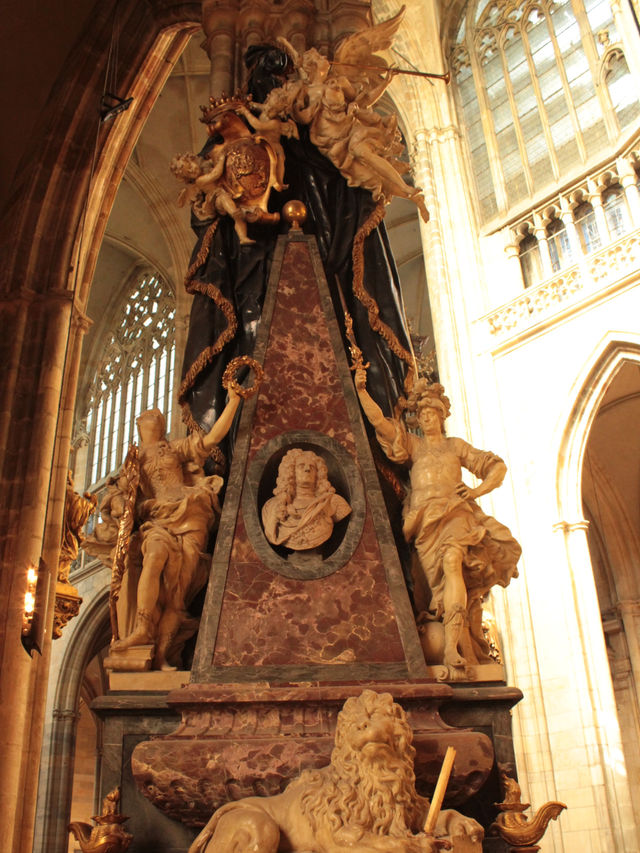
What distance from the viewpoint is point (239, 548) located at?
11.3ft

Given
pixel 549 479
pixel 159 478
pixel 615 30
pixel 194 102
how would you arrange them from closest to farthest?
pixel 159 478, pixel 549 479, pixel 615 30, pixel 194 102

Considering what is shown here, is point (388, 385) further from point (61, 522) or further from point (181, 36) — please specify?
point (181, 36)

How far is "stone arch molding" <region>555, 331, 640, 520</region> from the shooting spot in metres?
11.4

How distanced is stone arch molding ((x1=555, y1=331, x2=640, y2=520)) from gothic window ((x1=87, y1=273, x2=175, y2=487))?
8826 mm

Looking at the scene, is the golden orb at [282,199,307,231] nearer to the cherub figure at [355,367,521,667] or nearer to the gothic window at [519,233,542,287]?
the cherub figure at [355,367,521,667]

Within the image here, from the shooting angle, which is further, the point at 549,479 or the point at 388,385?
the point at 549,479

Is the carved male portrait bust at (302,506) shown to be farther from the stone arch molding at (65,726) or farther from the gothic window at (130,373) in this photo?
the gothic window at (130,373)

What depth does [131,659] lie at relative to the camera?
3268mm

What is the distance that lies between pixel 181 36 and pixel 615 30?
279 inches

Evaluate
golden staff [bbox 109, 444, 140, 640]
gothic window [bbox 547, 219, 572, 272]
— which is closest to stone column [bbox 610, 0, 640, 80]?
gothic window [bbox 547, 219, 572, 272]

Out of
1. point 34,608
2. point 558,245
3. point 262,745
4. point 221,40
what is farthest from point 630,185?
point 262,745

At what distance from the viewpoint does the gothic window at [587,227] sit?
12.4 meters

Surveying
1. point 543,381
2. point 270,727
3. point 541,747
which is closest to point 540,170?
point 543,381

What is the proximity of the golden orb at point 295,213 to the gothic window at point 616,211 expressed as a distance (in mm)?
8612
